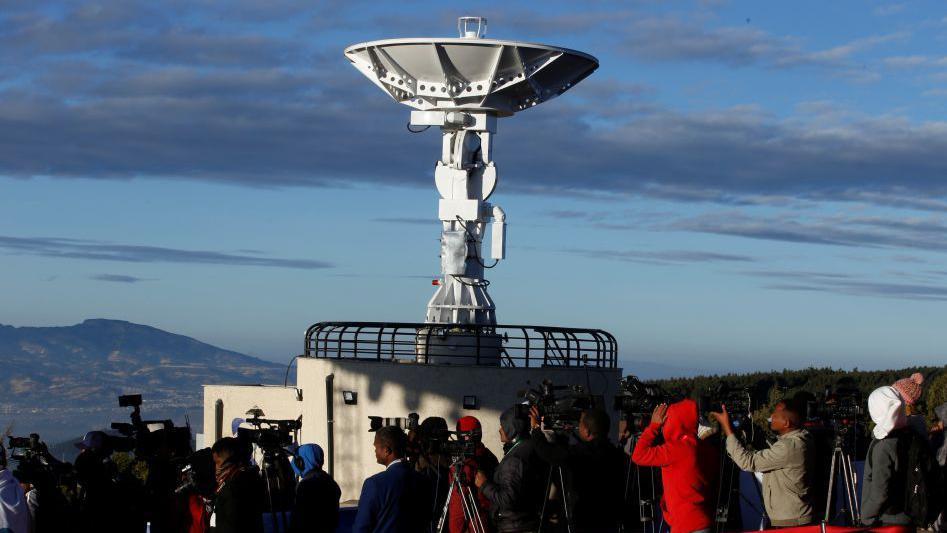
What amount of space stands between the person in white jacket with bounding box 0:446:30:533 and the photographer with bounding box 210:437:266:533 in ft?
6.28

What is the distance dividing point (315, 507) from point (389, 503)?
1120 millimetres

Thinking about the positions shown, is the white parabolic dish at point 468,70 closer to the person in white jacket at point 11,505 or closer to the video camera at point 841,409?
the video camera at point 841,409

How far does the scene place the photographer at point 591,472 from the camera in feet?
44.9

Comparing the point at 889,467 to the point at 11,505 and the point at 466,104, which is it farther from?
the point at 466,104

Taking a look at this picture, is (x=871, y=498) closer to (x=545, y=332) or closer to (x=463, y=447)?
(x=463, y=447)

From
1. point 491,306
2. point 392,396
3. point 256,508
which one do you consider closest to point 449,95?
point 491,306

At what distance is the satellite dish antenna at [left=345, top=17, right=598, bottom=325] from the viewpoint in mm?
31062

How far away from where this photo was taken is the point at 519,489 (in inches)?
543

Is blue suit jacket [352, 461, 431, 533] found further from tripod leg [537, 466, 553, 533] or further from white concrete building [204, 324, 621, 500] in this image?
white concrete building [204, 324, 621, 500]

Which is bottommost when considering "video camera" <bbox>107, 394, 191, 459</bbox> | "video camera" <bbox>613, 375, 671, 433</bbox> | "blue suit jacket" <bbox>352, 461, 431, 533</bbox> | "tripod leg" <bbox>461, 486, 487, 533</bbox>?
"tripod leg" <bbox>461, 486, 487, 533</bbox>

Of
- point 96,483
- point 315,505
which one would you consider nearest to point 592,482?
point 315,505

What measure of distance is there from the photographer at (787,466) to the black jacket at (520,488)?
1.62 metres

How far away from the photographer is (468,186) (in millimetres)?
Answer: 32000

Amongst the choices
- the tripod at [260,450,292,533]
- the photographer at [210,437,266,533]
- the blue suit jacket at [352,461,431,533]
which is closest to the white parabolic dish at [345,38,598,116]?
the tripod at [260,450,292,533]
